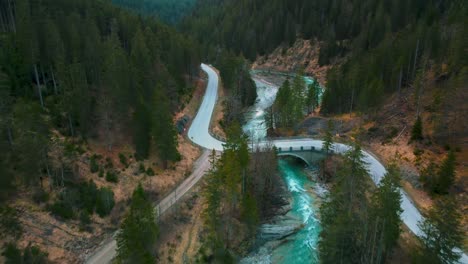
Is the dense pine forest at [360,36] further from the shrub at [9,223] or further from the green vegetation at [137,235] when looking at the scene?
the shrub at [9,223]

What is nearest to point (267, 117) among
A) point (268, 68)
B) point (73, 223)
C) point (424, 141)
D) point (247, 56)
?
point (424, 141)

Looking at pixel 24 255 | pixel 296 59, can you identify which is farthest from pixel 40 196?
pixel 296 59

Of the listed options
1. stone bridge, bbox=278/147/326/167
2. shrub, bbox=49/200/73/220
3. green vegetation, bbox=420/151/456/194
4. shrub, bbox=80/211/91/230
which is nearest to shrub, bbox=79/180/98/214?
shrub, bbox=80/211/91/230

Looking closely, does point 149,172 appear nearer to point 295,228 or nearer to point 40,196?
point 40,196

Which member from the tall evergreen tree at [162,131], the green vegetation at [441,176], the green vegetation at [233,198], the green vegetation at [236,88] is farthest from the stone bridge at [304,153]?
the tall evergreen tree at [162,131]

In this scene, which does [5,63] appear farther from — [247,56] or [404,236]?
[247,56]

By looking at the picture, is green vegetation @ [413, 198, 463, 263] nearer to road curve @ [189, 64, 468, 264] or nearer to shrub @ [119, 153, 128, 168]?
road curve @ [189, 64, 468, 264]

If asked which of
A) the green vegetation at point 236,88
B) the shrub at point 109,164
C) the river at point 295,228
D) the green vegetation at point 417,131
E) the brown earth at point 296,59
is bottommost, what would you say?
the river at point 295,228

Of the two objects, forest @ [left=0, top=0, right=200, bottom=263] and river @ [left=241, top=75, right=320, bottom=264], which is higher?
forest @ [left=0, top=0, right=200, bottom=263]
